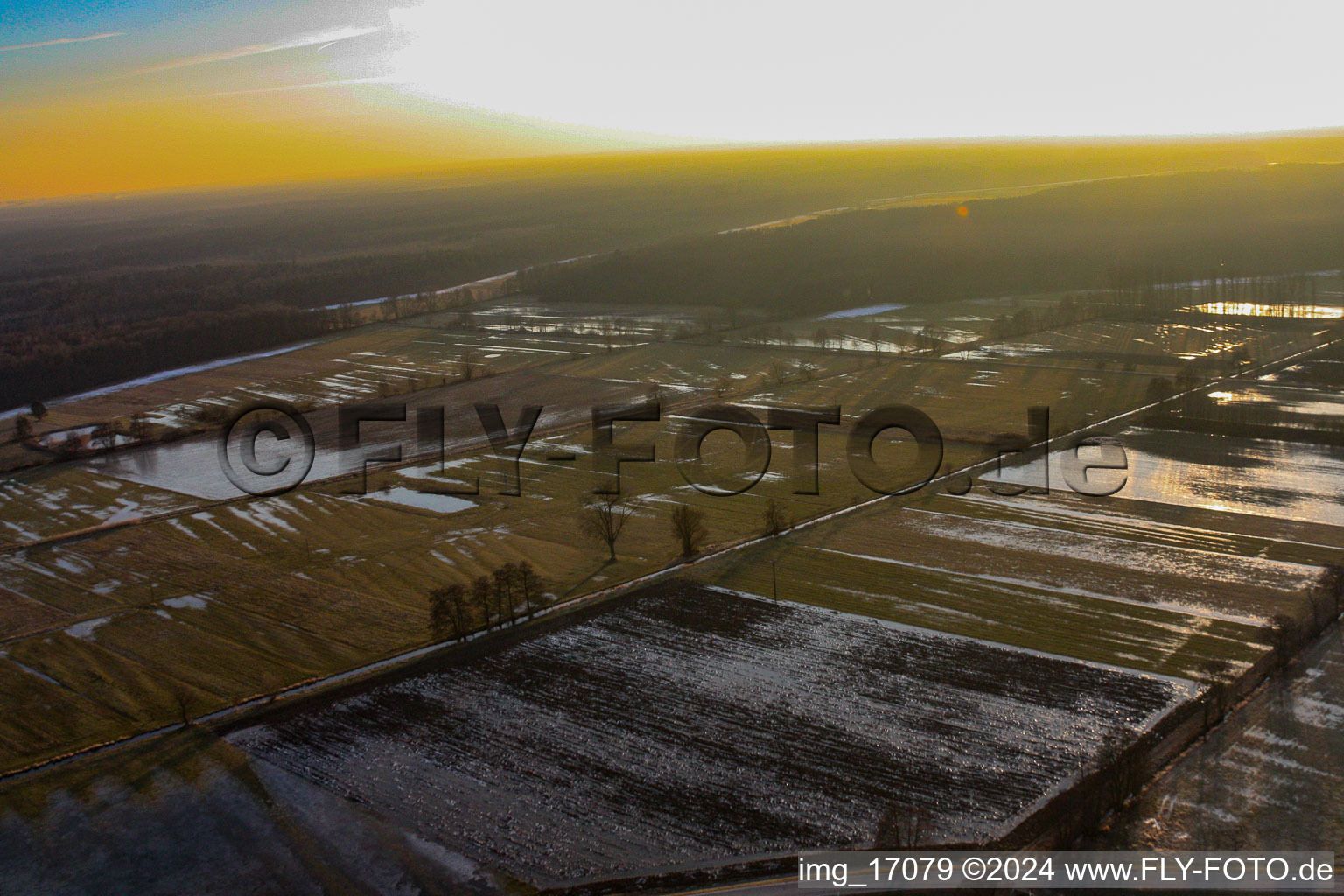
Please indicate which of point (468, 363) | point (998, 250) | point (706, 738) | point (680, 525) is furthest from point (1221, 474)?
point (998, 250)

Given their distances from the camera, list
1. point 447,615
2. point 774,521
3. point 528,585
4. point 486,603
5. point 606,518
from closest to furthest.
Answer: point 447,615 < point 486,603 < point 528,585 < point 606,518 < point 774,521

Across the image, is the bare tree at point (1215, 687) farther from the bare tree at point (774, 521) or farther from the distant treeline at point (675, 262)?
the distant treeline at point (675, 262)

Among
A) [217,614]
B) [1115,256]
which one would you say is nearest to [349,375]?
[217,614]

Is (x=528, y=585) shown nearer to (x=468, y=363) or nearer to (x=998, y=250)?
(x=468, y=363)

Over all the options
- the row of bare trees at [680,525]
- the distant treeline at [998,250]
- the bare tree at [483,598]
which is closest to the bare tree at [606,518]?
the row of bare trees at [680,525]

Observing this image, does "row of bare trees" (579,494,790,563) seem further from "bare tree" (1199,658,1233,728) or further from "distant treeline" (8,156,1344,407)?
"distant treeline" (8,156,1344,407)

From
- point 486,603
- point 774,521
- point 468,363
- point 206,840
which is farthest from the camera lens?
point 468,363
